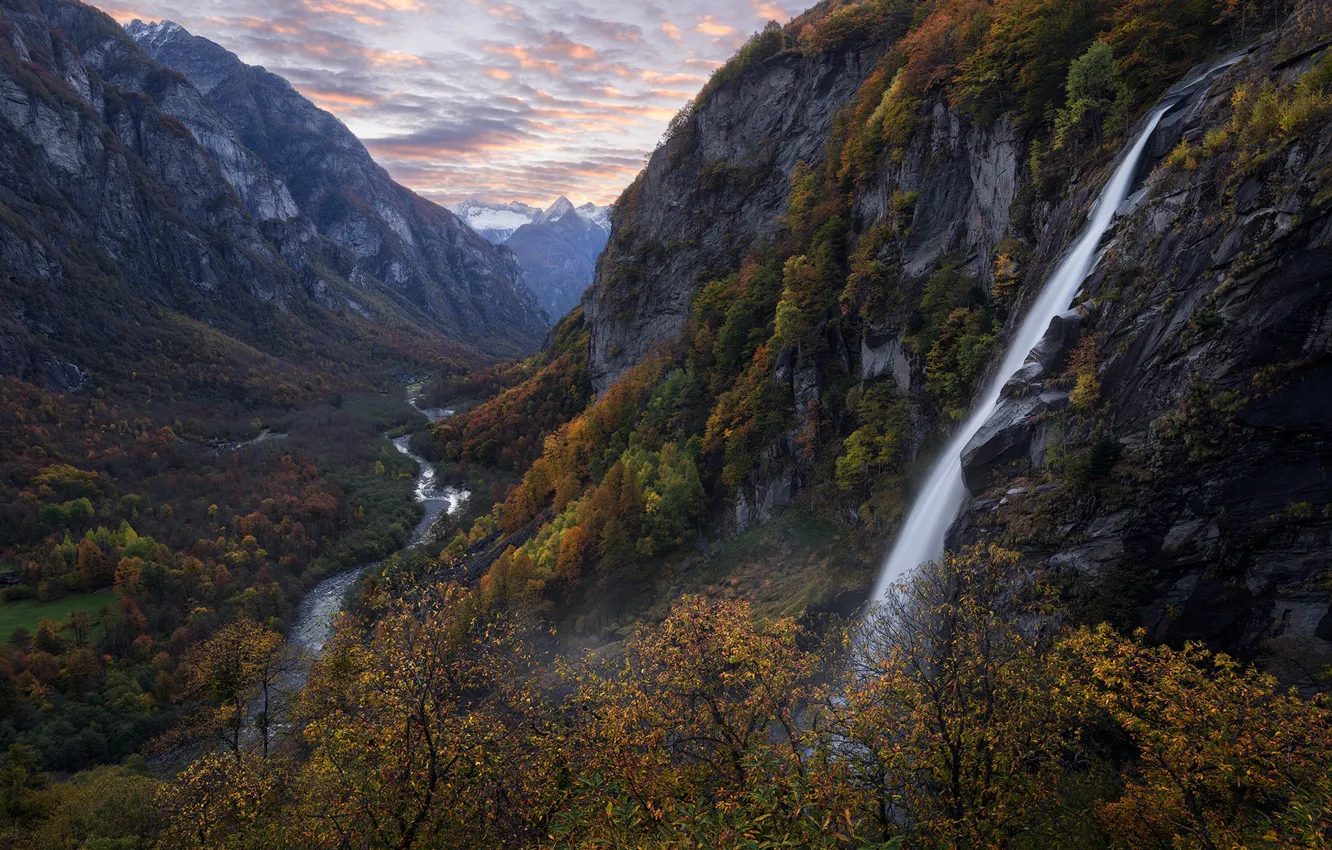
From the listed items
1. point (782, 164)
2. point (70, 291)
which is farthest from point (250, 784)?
point (70, 291)

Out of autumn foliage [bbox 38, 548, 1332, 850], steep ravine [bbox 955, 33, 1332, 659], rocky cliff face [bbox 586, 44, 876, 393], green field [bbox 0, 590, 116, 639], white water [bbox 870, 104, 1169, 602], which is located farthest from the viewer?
green field [bbox 0, 590, 116, 639]

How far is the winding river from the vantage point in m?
73.6

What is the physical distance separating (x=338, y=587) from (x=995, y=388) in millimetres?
90910

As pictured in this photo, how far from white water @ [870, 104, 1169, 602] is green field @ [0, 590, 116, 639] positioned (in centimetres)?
9650

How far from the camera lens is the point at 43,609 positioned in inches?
3120

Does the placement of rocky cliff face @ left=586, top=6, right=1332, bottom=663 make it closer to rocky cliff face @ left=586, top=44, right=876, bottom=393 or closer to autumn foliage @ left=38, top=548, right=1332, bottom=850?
autumn foliage @ left=38, top=548, right=1332, bottom=850

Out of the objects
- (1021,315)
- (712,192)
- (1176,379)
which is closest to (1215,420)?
(1176,379)

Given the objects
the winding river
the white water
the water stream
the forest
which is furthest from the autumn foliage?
the winding river

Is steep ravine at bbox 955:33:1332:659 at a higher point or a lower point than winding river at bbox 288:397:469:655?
higher

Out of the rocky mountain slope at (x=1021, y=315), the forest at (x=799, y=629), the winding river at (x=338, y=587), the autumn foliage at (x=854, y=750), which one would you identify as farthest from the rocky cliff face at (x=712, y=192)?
the autumn foliage at (x=854, y=750)

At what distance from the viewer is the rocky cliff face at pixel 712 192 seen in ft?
201

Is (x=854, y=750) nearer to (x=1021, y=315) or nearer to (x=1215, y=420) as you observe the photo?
(x=1215, y=420)

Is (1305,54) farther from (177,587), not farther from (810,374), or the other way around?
(177,587)

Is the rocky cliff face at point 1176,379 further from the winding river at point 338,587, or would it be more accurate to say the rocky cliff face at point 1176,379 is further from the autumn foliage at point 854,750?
the winding river at point 338,587
